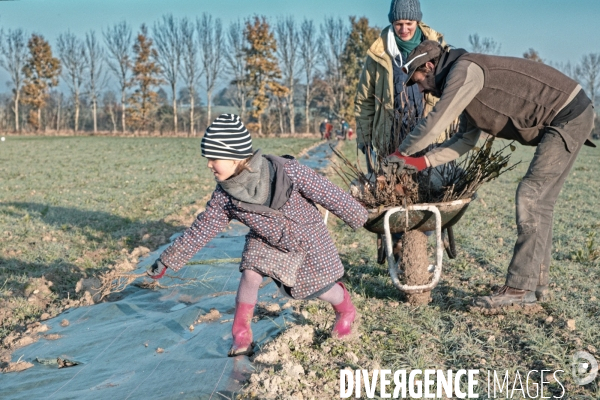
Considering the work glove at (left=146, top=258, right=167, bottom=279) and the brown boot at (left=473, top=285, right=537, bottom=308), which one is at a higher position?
the work glove at (left=146, top=258, right=167, bottom=279)

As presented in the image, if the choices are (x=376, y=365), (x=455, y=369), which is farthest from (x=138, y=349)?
(x=455, y=369)

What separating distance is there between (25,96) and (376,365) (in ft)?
193

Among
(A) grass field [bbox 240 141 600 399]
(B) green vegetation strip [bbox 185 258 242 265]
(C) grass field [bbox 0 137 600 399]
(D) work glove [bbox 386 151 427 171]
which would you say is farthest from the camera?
(B) green vegetation strip [bbox 185 258 242 265]

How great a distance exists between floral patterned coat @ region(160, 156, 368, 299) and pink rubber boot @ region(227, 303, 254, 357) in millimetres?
240

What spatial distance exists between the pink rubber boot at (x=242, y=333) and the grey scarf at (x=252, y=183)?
2.08 ft

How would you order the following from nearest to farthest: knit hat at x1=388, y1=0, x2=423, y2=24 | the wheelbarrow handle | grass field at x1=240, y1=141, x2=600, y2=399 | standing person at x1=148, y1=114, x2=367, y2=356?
1. grass field at x1=240, y1=141, x2=600, y2=399
2. standing person at x1=148, y1=114, x2=367, y2=356
3. the wheelbarrow handle
4. knit hat at x1=388, y1=0, x2=423, y2=24

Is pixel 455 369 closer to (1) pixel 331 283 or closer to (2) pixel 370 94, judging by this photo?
(1) pixel 331 283

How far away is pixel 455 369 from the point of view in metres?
3.03

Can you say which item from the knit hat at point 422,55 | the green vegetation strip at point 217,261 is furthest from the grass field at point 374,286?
the knit hat at point 422,55

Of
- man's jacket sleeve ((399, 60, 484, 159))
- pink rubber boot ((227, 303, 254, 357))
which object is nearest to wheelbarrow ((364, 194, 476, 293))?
man's jacket sleeve ((399, 60, 484, 159))

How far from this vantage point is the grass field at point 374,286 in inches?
123

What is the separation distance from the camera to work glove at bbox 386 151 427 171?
3684 mm

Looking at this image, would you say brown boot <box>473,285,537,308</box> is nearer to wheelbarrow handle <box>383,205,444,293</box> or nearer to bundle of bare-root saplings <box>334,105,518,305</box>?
wheelbarrow handle <box>383,205,444,293</box>

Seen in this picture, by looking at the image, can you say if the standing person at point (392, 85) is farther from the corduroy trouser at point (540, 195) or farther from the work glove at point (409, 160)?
the corduroy trouser at point (540, 195)
